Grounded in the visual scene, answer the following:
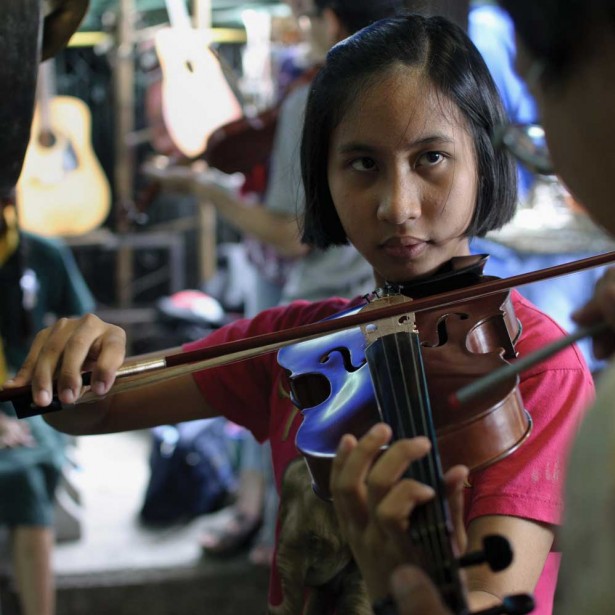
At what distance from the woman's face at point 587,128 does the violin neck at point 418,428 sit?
0.62 feet

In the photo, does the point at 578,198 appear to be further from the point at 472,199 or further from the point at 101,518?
the point at 101,518

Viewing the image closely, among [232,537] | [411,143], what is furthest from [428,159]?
[232,537]

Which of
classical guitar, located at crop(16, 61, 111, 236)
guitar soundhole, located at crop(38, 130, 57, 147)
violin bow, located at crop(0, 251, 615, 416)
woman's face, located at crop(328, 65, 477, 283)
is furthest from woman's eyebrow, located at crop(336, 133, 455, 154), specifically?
guitar soundhole, located at crop(38, 130, 57, 147)

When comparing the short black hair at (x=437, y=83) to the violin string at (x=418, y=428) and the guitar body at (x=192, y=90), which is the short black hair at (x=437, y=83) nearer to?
the violin string at (x=418, y=428)

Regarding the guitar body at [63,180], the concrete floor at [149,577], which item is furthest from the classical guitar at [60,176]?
the concrete floor at [149,577]

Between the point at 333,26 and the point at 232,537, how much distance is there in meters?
1.37

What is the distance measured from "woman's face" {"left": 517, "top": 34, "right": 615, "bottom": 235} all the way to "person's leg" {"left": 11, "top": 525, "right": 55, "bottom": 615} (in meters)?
1.90

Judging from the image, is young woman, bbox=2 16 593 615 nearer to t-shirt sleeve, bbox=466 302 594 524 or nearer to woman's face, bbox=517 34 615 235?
t-shirt sleeve, bbox=466 302 594 524

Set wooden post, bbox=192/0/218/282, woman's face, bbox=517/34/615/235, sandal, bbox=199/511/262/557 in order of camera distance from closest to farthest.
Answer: woman's face, bbox=517/34/615/235 < sandal, bbox=199/511/262/557 < wooden post, bbox=192/0/218/282

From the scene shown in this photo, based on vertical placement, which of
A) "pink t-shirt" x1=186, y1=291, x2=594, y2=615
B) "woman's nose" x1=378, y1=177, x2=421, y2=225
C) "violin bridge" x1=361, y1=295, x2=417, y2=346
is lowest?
"pink t-shirt" x1=186, y1=291, x2=594, y2=615

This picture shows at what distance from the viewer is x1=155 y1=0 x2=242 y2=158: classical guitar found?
80.0 inches

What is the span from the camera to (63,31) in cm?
104

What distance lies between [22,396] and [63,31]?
0.42 metres

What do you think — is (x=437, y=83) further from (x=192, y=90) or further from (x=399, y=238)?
(x=192, y=90)
